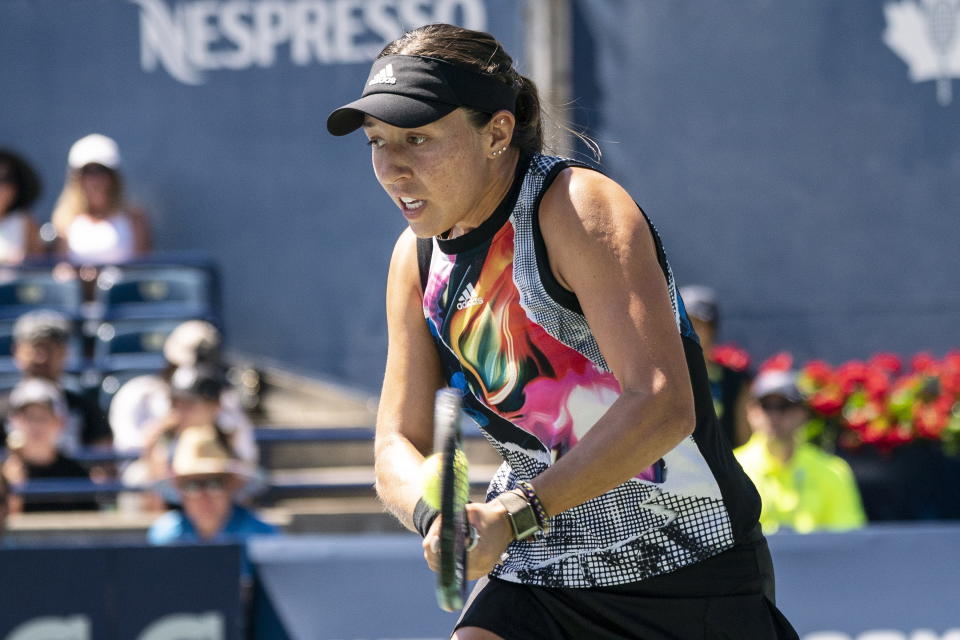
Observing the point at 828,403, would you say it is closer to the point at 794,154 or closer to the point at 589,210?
the point at 794,154

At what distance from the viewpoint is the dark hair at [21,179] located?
898cm

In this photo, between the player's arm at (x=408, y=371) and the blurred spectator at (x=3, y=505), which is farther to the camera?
the blurred spectator at (x=3, y=505)

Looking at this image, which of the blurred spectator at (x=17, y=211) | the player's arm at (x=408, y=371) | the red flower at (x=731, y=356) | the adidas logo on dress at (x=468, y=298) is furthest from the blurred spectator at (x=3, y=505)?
the adidas logo on dress at (x=468, y=298)

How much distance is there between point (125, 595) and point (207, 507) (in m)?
0.62

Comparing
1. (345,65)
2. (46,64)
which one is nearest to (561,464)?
(345,65)

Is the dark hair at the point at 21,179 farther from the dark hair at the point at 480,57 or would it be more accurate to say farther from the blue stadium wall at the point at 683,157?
the dark hair at the point at 480,57

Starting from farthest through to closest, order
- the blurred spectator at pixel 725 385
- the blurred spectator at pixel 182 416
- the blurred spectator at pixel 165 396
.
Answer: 1. the blurred spectator at pixel 165 396
2. the blurred spectator at pixel 182 416
3. the blurred spectator at pixel 725 385

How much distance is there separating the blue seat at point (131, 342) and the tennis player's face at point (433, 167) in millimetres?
5771

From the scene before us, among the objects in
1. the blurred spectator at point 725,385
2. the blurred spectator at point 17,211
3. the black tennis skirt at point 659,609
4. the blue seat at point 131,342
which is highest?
A: the black tennis skirt at point 659,609

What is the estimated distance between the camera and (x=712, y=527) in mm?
2703

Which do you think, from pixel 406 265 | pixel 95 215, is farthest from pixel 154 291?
pixel 406 265

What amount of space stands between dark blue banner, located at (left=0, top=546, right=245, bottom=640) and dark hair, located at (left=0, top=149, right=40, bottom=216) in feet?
13.1

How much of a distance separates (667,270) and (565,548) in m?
0.56

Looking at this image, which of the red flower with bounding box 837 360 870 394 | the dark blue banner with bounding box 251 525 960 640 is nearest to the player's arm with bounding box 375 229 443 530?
the dark blue banner with bounding box 251 525 960 640
